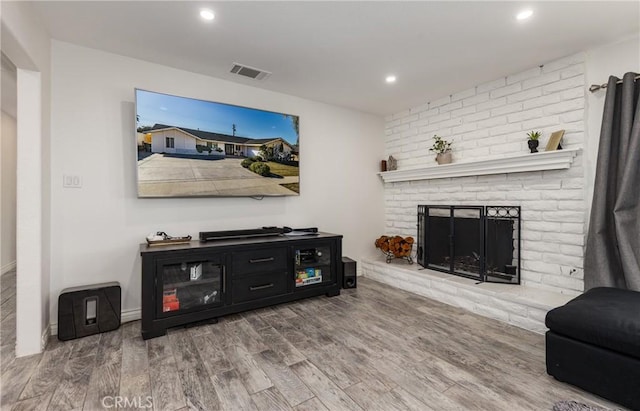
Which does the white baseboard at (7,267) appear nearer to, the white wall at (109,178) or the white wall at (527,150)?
the white wall at (109,178)

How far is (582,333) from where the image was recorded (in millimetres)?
1564

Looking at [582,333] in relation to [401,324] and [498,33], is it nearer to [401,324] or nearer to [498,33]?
[401,324]

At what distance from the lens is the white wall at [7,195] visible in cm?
396

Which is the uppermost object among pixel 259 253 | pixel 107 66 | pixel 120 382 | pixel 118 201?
pixel 107 66

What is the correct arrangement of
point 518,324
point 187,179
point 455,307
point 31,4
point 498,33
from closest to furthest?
point 31,4 → point 498,33 → point 518,324 → point 187,179 → point 455,307

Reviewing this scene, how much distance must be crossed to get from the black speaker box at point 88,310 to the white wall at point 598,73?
3921 mm

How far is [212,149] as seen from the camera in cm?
278

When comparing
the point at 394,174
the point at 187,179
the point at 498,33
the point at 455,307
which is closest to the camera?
the point at 498,33

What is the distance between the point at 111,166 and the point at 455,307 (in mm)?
3384

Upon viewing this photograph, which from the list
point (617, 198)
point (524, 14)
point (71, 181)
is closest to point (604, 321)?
point (617, 198)

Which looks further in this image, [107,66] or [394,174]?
[394,174]

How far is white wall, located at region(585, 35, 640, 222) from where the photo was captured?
2260mm

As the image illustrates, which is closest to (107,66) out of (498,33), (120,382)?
(120,382)

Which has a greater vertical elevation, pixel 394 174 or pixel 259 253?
pixel 394 174
